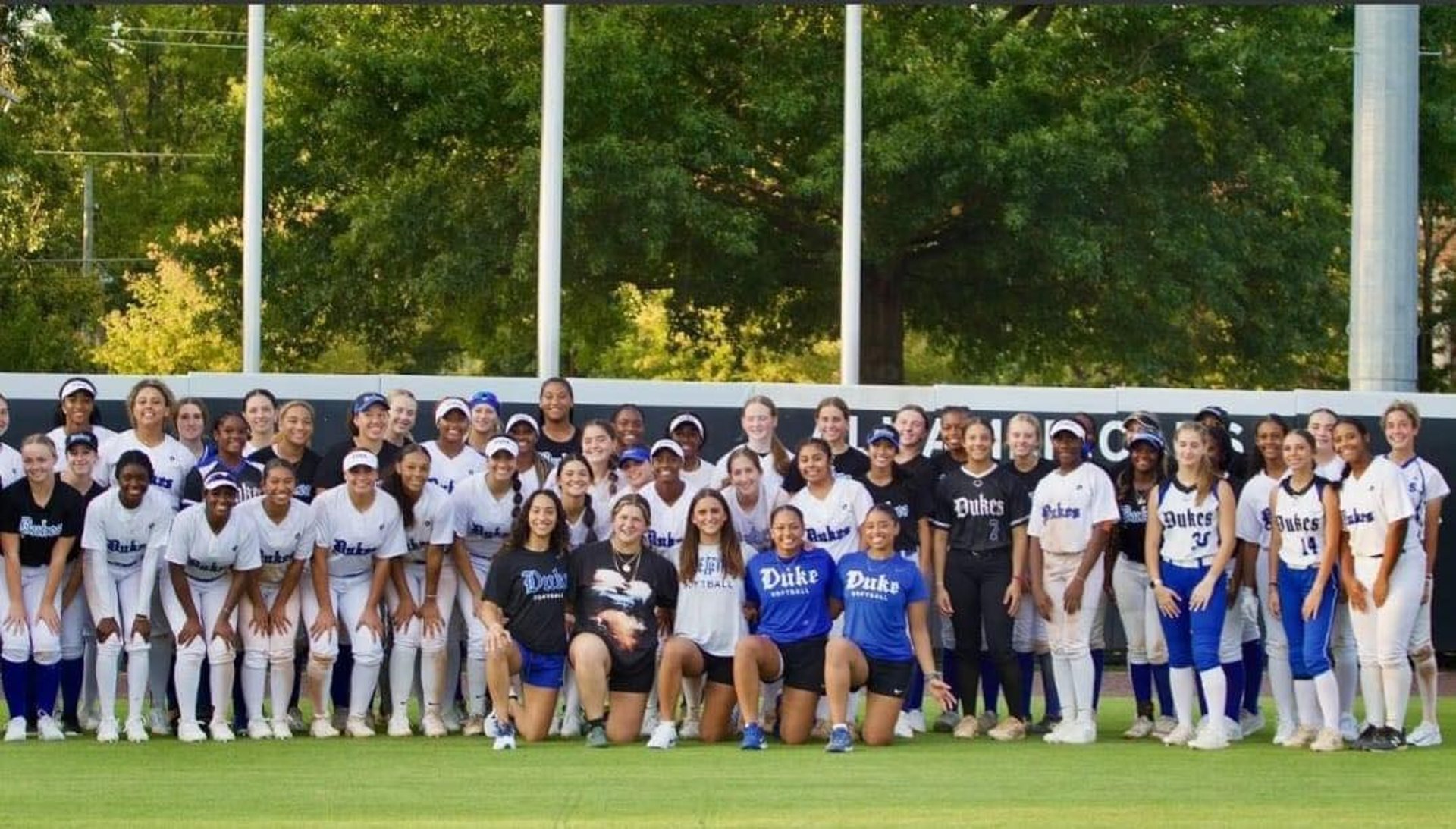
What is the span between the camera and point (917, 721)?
494 inches

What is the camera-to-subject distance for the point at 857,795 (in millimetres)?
9461

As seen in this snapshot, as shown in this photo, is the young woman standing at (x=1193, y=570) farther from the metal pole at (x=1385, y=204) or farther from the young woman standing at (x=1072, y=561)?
the metal pole at (x=1385, y=204)

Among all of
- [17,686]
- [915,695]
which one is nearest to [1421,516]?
[915,695]

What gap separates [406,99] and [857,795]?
64.3 feet

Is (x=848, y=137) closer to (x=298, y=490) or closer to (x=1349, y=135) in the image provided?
(x=298, y=490)

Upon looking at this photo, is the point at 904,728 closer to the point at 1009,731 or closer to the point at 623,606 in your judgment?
the point at 1009,731

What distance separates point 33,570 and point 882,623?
4474mm

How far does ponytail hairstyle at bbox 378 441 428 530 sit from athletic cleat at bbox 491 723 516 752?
1.30 meters

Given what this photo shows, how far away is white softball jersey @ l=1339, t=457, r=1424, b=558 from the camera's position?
1155 cm

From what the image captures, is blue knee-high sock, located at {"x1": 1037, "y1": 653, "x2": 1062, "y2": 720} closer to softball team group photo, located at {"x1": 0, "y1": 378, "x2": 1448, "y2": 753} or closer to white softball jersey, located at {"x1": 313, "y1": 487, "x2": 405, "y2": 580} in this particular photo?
softball team group photo, located at {"x1": 0, "y1": 378, "x2": 1448, "y2": 753}

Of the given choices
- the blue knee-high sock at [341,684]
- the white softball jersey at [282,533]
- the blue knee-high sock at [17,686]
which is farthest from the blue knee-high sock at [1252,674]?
the blue knee-high sock at [17,686]

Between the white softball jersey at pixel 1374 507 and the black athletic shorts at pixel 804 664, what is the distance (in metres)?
2.84

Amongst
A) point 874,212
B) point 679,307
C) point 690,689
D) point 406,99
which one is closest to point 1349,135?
point 874,212

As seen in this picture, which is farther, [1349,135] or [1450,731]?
[1349,135]
